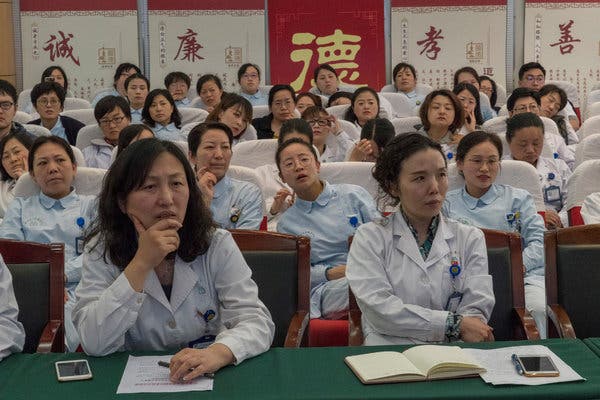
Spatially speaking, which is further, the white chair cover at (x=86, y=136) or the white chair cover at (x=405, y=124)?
the white chair cover at (x=405, y=124)

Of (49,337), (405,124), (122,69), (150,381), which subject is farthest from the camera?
(122,69)

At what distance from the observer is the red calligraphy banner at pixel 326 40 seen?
8.94 metres

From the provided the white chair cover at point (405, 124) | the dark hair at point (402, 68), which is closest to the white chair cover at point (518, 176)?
the white chair cover at point (405, 124)

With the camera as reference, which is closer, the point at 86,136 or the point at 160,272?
the point at 160,272

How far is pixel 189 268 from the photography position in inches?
87.0

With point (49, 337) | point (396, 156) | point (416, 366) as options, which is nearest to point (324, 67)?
point (396, 156)

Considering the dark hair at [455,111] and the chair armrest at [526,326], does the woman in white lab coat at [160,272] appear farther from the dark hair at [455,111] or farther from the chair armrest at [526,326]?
the dark hair at [455,111]

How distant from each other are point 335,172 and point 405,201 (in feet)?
5.06

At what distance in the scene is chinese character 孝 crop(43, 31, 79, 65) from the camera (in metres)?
8.87

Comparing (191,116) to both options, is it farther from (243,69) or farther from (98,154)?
(243,69)

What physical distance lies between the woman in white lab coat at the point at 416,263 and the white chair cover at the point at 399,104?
5114 mm

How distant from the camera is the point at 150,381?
1.88 metres

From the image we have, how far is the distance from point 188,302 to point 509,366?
80cm

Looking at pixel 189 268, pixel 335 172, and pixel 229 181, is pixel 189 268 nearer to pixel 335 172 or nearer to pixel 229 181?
pixel 229 181
